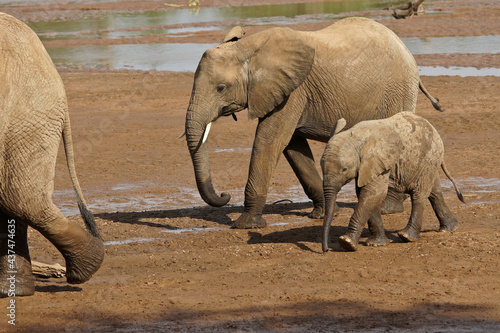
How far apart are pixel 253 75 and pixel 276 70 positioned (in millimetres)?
254

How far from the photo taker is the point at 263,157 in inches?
350

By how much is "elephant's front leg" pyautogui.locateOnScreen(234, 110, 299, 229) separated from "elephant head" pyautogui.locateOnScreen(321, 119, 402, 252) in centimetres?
140

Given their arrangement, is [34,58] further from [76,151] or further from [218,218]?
[76,151]

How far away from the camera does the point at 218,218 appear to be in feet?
31.6

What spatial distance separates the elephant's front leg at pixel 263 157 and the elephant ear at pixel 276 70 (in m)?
0.17

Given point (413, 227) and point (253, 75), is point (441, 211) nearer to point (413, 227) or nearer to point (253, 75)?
point (413, 227)

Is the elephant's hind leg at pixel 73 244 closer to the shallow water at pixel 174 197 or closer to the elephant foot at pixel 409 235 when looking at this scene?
the elephant foot at pixel 409 235

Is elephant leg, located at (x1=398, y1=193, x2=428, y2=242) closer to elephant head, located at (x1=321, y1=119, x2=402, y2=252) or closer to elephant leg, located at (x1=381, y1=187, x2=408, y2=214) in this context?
elephant head, located at (x1=321, y1=119, x2=402, y2=252)

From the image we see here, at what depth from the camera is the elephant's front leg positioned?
8.89 meters

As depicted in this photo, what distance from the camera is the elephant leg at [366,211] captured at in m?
7.39

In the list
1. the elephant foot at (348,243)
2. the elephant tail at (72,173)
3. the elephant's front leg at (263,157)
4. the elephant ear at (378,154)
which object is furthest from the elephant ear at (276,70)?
the elephant tail at (72,173)

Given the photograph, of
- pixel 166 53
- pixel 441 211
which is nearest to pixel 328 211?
pixel 441 211

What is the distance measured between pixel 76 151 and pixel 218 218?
4.75 m

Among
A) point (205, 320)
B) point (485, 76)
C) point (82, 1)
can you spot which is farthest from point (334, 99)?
point (82, 1)
